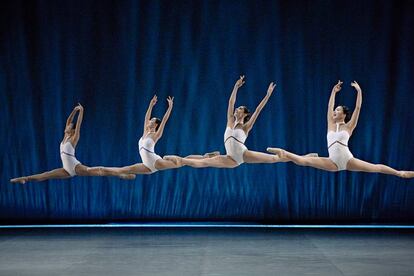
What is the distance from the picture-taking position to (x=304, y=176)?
9.05 metres

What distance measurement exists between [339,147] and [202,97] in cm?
223

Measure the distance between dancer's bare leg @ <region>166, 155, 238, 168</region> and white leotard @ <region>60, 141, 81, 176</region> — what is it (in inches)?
58.1

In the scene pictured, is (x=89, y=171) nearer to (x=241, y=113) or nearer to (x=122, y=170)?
(x=122, y=170)

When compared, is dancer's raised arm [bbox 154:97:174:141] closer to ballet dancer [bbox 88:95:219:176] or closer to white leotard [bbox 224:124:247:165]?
ballet dancer [bbox 88:95:219:176]

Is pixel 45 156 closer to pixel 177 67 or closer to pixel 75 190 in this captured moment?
pixel 75 190

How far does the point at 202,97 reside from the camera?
29.9 ft

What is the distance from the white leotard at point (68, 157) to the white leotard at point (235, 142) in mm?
2231

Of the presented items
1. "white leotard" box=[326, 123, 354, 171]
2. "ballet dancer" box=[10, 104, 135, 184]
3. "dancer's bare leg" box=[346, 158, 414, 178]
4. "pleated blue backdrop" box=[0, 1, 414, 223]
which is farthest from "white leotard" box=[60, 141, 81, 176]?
"dancer's bare leg" box=[346, 158, 414, 178]

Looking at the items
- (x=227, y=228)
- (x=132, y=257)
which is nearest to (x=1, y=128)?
(x=227, y=228)

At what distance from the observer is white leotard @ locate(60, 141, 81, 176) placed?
8.80 metres

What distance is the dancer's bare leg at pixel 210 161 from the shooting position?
8.17 meters

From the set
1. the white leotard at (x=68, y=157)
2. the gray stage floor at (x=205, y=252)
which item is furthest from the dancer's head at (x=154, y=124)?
the gray stage floor at (x=205, y=252)

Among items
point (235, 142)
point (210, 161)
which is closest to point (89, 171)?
point (210, 161)

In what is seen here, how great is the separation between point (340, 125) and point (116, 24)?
3.65 metres
